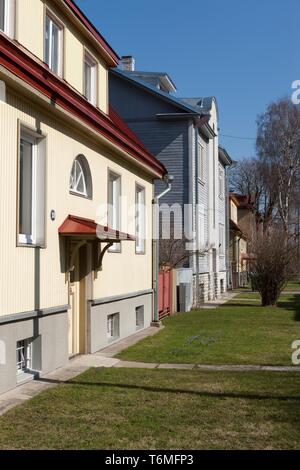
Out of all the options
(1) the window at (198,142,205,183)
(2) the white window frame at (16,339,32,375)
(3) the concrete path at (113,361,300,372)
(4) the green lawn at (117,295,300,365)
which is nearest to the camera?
(2) the white window frame at (16,339,32,375)

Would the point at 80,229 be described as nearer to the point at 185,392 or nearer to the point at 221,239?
the point at 185,392

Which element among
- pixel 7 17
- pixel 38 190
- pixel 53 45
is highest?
pixel 53 45

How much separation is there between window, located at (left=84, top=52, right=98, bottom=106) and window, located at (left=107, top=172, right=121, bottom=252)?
65.0 inches

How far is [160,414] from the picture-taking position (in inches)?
266

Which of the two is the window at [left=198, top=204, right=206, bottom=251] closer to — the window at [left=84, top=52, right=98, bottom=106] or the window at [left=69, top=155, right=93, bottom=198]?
the window at [left=84, top=52, right=98, bottom=106]

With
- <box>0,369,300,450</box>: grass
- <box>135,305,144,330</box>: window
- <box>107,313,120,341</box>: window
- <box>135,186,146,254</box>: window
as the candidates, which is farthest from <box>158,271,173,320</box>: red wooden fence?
<box>0,369,300,450</box>: grass

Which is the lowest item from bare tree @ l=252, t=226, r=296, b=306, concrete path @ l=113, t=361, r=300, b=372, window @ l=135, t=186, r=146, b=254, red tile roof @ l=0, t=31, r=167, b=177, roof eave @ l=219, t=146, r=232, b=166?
concrete path @ l=113, t=361, r=300, b=372

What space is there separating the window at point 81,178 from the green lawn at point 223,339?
3.09 m

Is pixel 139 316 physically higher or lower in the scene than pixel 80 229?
lower

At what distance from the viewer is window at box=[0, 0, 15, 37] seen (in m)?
8.79

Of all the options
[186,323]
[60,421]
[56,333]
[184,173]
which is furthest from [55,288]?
[184,173]

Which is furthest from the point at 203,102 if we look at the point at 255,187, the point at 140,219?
the point at 255,187

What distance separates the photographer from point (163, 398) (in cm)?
755

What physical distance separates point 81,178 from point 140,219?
4511 millimetres
